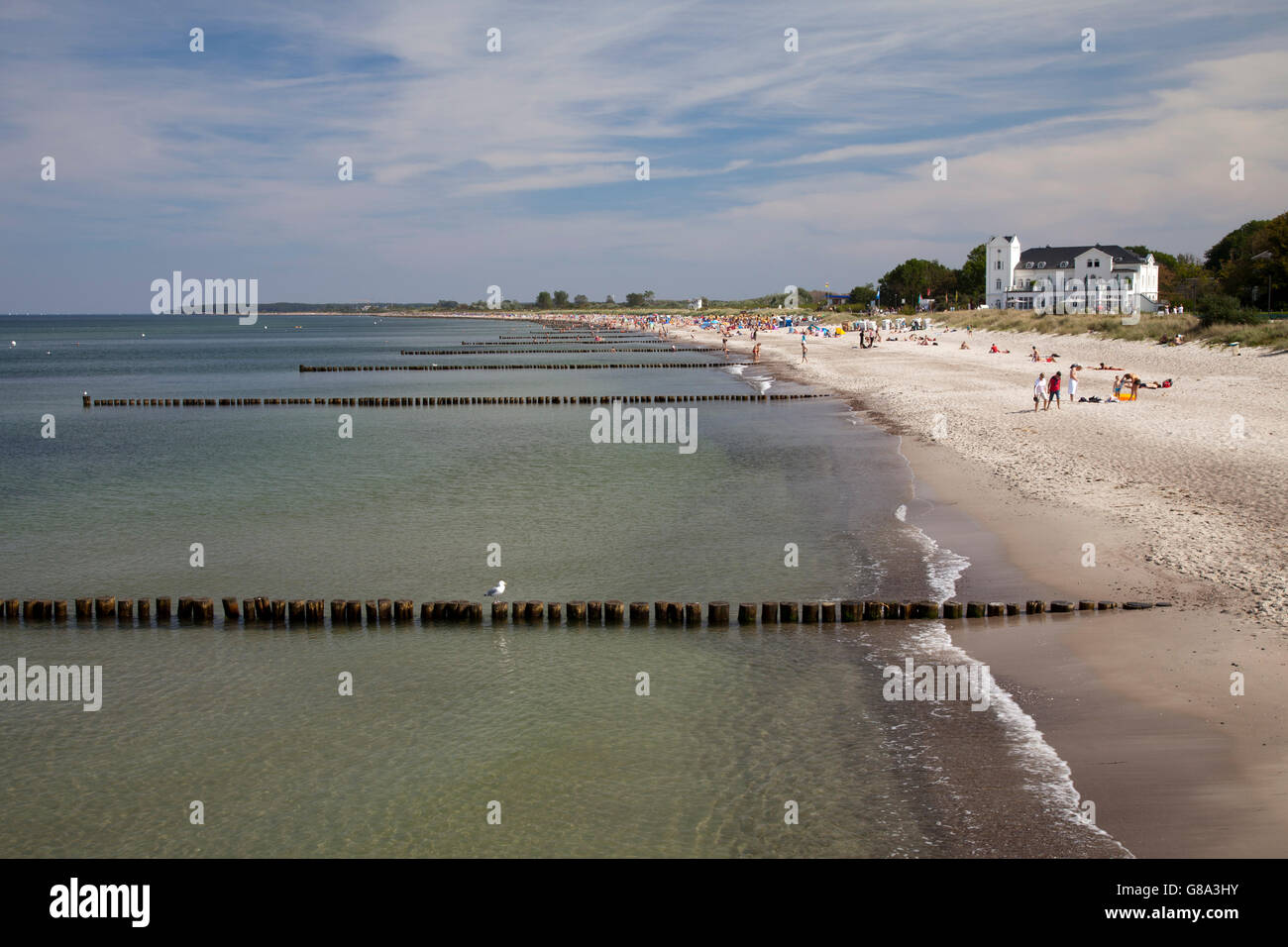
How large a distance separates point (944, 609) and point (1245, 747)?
5378 mm

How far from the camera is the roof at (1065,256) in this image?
Answer: 115125 millimetres

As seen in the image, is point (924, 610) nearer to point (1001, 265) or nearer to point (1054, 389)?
point (1054, 389)

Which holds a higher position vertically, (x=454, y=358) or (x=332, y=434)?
(x=454, y=358)

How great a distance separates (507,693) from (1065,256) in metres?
124

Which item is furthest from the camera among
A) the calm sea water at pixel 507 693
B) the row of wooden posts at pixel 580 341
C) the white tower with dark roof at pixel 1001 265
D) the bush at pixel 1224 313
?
the white tower with dark roof at pixel 1001 265

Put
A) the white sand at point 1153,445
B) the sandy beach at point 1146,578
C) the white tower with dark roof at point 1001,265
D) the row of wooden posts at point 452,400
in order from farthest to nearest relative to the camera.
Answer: the white tower with dark roof at point 1001,265
the row of wooden posts at point 452,400
the white sand at point 1153,445
the sandy beach at point 1146,578

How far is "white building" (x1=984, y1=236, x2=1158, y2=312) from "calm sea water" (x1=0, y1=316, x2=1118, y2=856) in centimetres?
9600

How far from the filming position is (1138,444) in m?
26.0

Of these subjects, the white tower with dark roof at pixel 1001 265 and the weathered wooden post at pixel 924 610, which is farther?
the white tower with dark roof at pixel 1001 265

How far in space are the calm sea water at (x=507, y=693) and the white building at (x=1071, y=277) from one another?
9600cm

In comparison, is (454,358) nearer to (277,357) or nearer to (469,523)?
(277,357)

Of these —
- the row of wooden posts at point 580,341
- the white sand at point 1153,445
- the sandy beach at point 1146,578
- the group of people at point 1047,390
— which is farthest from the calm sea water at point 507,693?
the row of wooden posts at point 580,341

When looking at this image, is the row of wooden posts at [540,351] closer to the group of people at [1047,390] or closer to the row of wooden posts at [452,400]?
the row of wooden posts at [452,400]
